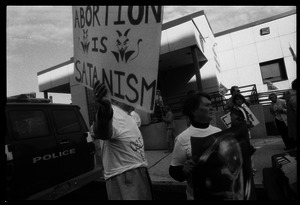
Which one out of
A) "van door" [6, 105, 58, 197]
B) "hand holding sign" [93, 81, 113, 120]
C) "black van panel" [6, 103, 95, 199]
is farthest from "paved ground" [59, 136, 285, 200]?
"hand holding sign" [93, 81, 113, 120]

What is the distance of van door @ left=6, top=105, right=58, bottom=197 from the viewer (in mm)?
3502

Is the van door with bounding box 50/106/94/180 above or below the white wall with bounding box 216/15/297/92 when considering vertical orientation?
below

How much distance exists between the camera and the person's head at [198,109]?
2236 mm

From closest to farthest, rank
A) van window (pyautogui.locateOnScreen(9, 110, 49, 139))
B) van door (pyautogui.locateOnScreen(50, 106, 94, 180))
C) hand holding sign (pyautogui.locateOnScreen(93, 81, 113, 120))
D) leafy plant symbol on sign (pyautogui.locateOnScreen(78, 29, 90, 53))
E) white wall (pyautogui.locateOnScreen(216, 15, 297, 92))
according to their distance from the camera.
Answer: hand holding sign (pyautogui.locateOnScreen(93, 81, 113, 120)) → leafy plant symbol on sign (pyautogui.locateOnScreen(78, 29, 90, 53)) → van window (pyautogui.locateOnScreen(9, 110, 49, 139)) → van door (pyautogui.locateOnScreen(50, 106, 94, 180)) → white wall (pyautogui.locateOnScreen(216, 15, 297, 92))

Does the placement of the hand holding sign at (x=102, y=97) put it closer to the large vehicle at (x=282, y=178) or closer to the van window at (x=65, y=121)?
the large vehicle at (x=282, y=178)

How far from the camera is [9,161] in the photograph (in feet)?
11.1

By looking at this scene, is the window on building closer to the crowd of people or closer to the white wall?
the white wall

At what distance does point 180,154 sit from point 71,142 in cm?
294

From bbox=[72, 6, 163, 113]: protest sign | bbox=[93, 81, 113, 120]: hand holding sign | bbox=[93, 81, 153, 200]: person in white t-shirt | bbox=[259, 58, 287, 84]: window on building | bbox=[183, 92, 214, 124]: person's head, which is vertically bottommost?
bbox=[93, 81, 153, 200]: person in white t-shirt

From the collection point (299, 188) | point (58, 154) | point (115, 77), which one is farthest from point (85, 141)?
point (299, 188)

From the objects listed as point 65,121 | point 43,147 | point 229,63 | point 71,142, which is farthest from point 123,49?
point 229,63

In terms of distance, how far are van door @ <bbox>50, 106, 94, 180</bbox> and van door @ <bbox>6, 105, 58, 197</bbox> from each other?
186 millimetres

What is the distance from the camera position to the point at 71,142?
4535mm
